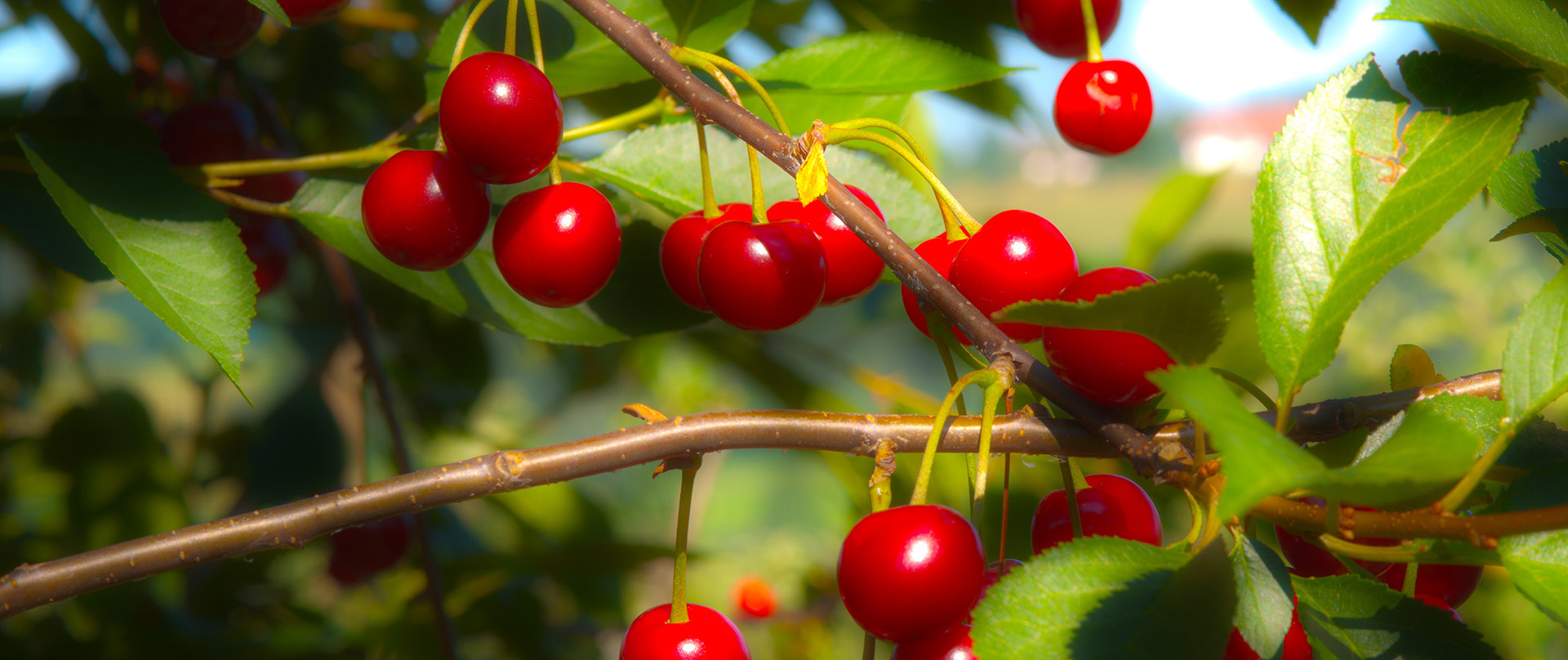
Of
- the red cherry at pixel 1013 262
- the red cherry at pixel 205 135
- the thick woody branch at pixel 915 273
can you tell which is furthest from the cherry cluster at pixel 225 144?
the red cherry at pixel 1013 262

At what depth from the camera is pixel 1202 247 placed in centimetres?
138

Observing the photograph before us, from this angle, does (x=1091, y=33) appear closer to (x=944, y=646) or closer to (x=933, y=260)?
(x=933, y=260)

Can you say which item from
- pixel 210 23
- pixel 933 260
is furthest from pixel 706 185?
pixel 210 23

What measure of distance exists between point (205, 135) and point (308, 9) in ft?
1.15

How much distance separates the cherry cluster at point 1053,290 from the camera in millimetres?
472

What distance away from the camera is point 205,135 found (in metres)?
0.88

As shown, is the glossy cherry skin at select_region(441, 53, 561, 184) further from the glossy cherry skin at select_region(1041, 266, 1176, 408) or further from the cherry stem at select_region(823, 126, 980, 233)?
the glossy cherry skin at select_region(1041, 266, 1176, 408)

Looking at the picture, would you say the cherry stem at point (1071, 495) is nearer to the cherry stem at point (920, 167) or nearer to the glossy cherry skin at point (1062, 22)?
the cherry stem at point (920, 167)

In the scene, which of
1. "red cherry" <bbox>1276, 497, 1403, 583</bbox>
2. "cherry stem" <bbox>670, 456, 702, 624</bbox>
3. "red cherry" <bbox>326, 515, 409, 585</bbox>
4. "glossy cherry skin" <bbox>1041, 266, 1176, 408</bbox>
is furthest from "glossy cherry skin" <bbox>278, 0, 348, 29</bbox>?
"red cherry" <bbox>326, 515, 409, 585</bbox>

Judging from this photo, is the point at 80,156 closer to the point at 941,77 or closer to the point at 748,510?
the point at 941,77

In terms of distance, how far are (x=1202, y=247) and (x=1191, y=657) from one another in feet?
3.58

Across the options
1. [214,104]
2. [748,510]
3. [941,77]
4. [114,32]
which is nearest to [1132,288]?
[941,77]

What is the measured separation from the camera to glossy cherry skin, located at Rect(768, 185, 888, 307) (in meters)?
0.62

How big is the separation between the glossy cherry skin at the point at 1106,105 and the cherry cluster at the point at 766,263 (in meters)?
0.27
